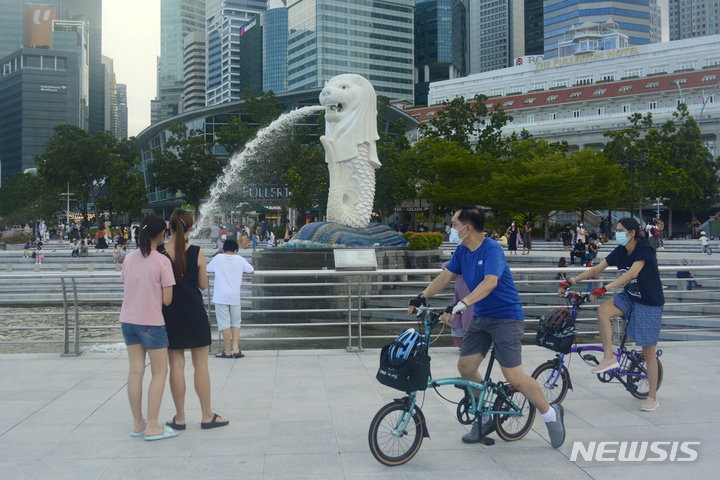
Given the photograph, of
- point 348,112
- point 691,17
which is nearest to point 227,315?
point 348,112

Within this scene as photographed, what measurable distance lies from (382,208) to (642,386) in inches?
1281

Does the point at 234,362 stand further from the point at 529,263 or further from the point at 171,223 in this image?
the point at 529,263

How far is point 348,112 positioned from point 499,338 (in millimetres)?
17464

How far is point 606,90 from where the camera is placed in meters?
64.6

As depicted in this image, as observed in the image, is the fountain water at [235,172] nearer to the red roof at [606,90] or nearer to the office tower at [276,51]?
the red roof at [606,90]

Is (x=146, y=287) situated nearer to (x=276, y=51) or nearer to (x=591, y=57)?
(x=591, y=57)

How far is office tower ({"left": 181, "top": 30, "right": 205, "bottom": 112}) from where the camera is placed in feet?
559

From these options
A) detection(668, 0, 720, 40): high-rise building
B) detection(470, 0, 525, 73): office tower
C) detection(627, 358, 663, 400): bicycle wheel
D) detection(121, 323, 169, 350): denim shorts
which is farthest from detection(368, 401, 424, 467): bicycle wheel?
detection(668, 0, 720, 40): high-rise building

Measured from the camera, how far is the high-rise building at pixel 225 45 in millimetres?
145250

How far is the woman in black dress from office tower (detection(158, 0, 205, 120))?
201364mm

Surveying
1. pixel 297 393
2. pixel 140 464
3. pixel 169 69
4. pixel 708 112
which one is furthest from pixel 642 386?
pixel 169 69

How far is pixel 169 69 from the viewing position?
196m

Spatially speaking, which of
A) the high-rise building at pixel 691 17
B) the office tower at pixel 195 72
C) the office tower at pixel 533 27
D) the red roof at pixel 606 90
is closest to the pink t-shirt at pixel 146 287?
the red roof at pixel 606 90

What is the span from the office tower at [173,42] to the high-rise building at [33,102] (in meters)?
67.1
